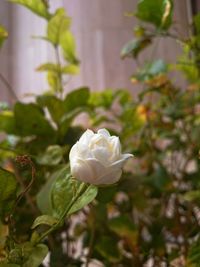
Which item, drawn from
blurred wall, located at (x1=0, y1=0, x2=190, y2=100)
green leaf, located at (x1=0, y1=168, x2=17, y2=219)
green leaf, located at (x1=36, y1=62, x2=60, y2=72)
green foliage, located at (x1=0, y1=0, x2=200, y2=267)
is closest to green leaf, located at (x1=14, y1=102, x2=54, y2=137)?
green foliage, located at (x1=0, y1=0, x2=200, y2=267)

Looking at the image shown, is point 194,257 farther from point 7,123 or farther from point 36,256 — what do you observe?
point 7,123

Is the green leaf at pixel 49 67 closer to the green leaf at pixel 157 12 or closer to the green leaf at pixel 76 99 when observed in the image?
the green leaf at pixel 76 99

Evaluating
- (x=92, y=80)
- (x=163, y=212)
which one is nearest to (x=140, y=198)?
(x=163, y=212)

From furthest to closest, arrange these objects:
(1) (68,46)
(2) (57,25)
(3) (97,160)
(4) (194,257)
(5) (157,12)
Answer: (1) (68,46), (2) (57,25), (5) (157,12), (4) (194,257), (3) (97,160)

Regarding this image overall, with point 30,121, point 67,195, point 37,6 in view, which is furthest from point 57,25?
point 67,195

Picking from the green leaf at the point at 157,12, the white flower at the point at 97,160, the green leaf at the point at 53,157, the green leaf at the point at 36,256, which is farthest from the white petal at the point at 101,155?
the green leaf at the point at 157,12

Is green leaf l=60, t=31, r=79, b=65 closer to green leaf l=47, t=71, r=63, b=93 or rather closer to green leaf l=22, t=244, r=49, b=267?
green leaf l=47, t=71, r=63, b=93
